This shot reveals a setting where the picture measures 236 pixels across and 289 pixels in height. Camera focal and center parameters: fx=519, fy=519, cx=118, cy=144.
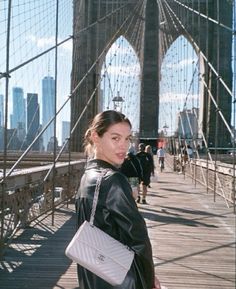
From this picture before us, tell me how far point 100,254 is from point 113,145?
0.25m

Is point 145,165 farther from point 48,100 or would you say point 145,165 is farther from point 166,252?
point 166,252

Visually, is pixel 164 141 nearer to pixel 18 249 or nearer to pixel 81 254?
pixel 18 249

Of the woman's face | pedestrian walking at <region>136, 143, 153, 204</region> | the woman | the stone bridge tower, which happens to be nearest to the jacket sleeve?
the woman

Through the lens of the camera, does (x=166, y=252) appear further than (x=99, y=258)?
Yes

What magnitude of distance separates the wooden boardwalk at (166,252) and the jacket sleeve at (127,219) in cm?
172

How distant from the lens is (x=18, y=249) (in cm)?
343

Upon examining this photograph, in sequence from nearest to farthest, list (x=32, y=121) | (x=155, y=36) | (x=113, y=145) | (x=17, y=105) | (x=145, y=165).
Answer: (x=113, y=145), (x=17, y=105), (x=32, y=121), (x=145, y=165), (x=155, y=36)

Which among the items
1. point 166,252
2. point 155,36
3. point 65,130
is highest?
point 155,36

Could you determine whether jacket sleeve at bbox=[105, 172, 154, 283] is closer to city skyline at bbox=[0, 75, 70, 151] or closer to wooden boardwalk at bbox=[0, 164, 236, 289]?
wooden boardwalk at bbox=[0, 164, 236, 289]

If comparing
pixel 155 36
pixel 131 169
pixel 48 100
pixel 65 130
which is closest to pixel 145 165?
pixel 65 130

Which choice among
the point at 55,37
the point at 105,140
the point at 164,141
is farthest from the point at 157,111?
the point at 105,140

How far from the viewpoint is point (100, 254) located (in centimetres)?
97

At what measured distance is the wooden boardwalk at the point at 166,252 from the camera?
109 inches

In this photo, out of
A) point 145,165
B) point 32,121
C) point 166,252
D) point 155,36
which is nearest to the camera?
point 166,252
